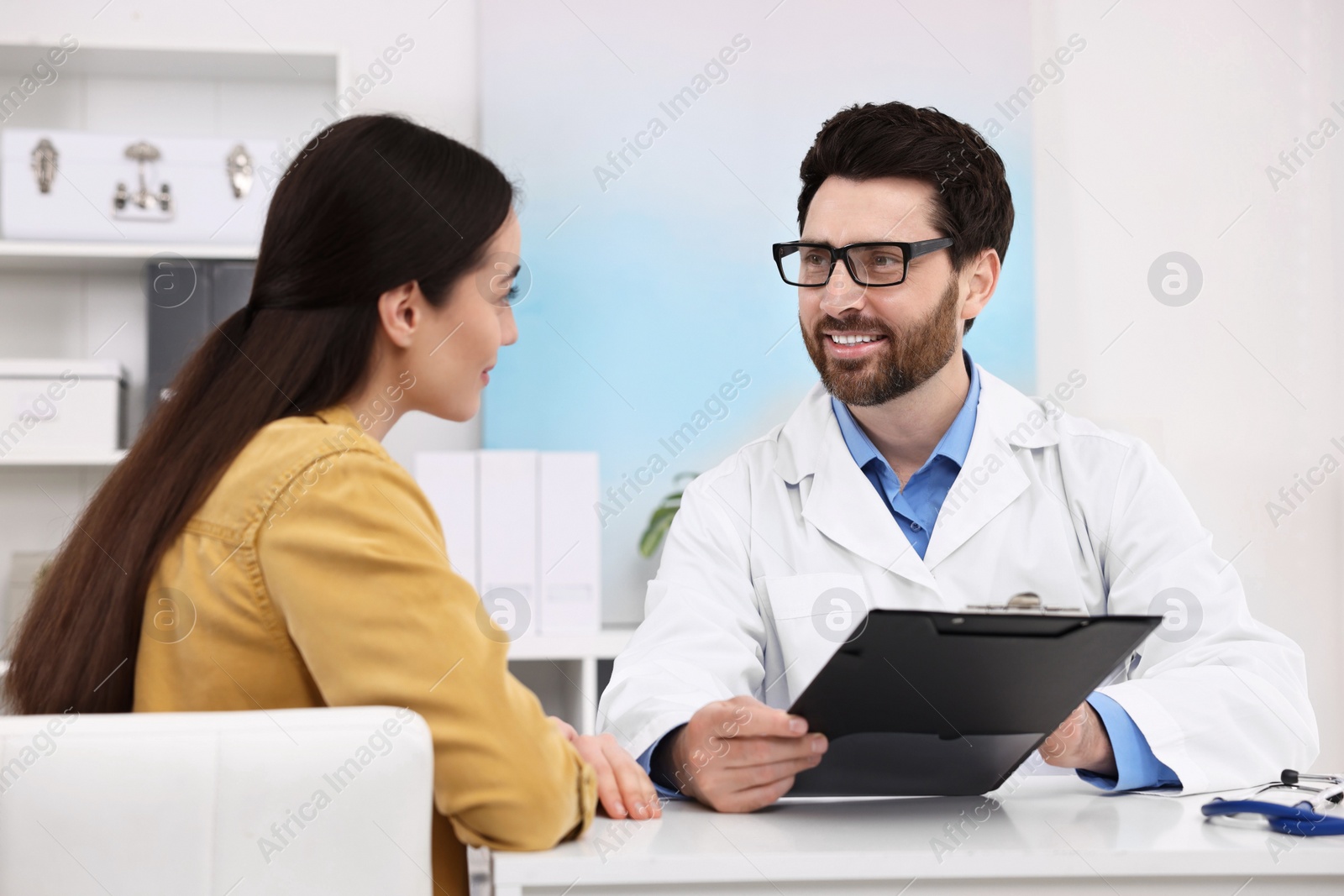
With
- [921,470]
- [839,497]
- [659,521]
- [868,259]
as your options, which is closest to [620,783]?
[839,497]

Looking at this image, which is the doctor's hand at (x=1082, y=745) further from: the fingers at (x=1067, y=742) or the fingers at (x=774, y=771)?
the fingers at (x=774, y=771)

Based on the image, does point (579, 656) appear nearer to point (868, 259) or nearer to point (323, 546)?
point (868, 259)

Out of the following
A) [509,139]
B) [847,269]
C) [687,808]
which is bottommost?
[687,808]

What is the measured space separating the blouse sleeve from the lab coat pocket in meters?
0.67

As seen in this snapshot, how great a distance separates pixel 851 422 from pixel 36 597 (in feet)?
3.43

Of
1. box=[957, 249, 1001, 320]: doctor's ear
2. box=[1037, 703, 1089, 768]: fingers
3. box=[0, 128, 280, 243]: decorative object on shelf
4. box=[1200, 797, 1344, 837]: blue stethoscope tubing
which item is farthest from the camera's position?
box=[0, 128, 280, 243]: decorative object on shelf

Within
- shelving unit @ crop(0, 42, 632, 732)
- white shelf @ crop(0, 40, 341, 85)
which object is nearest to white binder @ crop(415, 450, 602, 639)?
shelving unit @ crop(0, 42, 632, 732)

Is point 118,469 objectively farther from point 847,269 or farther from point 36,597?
point 847,269

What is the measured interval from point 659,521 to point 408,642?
160cm

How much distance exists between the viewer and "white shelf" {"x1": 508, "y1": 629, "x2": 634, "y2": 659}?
1997 millimetres

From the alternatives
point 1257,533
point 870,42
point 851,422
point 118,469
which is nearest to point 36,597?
point 118,469

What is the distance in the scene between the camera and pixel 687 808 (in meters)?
1.00

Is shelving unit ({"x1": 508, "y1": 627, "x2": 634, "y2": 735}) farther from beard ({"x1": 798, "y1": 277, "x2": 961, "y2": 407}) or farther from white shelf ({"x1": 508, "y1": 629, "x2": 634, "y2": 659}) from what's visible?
beard ({"x1": 798, "y1": 277, "x2": 961, "y2": 407})

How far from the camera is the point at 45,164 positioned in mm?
2115
